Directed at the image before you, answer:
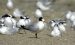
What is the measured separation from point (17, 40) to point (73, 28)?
373cm

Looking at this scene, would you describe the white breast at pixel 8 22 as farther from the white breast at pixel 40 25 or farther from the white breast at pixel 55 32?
the white breast at pixel 55 32

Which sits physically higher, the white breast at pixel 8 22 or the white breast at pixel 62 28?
the white breast at pixel 8 22

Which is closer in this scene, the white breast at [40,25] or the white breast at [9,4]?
the white breast at [40,25]

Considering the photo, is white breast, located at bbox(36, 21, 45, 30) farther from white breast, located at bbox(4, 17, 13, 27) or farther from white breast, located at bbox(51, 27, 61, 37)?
white breast, located at bbox(4, 17, 13, 27)

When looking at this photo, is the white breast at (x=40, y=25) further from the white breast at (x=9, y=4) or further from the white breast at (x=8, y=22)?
the white breast at (x=9, y=4)

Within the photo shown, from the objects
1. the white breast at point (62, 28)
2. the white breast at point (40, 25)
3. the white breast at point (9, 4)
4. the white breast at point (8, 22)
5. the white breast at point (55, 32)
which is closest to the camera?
the white breast at point (40, 25)

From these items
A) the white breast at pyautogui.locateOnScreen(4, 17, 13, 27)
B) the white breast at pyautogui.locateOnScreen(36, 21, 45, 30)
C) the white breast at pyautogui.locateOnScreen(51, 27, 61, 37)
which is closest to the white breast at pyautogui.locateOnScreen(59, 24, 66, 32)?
the white breast at pyautogui.locateOnScreen(51, 27, 61, 37)

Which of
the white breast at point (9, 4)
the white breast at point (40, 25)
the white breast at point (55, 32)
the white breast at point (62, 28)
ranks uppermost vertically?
the white breast at point (9, 4)

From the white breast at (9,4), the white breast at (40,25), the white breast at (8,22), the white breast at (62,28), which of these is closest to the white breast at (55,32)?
the white breast at (62,28)

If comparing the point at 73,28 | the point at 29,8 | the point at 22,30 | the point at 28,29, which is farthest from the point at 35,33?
the point at 29,8

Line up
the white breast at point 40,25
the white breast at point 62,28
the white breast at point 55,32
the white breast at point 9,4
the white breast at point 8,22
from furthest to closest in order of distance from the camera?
the white breast at point 9,4
the white breast at point 8,22
the white breast at point 62,28
the white breast at point 55,32
the white breast at point 40,25

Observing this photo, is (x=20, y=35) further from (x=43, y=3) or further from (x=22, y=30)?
(x=43, y=3)

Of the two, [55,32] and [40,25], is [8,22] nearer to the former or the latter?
[40,25]

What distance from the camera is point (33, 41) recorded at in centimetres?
1330
